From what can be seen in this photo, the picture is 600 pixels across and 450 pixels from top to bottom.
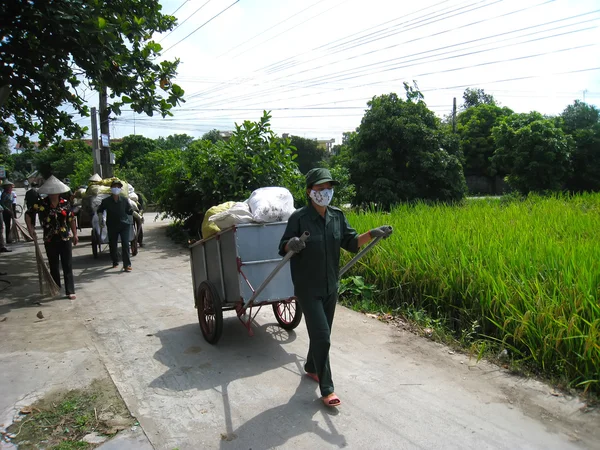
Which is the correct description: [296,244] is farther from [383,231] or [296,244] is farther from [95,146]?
[95,146]

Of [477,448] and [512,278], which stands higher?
[512,278]

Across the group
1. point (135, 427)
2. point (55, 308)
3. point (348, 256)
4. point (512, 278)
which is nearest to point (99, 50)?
point (55, 308)

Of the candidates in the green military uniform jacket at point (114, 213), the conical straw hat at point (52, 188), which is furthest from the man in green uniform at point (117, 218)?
the conical straw hat at point (52, 188)

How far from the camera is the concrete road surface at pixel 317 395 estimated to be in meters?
3.31

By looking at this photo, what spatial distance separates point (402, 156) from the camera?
16.0 metres

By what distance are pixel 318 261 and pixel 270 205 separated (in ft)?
4.34

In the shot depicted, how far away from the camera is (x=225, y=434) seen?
11.1 feet

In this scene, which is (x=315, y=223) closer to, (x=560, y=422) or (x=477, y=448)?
(x=477, y=448)

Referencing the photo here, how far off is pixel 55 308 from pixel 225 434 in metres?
4.47

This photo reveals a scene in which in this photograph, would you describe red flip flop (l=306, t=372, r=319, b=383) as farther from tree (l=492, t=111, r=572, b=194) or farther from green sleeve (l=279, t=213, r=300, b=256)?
tree (l=492, t=111, r=572, b=194)

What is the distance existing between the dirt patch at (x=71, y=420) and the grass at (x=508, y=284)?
124 inches

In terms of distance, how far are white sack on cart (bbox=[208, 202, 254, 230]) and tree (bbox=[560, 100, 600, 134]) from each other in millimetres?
22983

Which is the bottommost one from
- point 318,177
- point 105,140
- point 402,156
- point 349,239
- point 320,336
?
point 320,336

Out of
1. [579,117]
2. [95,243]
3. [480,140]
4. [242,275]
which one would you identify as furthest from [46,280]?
[480,140]
